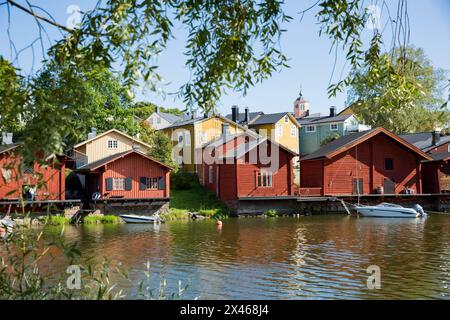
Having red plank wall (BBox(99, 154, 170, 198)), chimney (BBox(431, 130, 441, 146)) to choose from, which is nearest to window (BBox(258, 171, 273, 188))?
red plank wall (BBox(99, 154, 170, 198))

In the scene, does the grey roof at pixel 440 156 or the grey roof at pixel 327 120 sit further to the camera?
the grey roof at pixel 327 120

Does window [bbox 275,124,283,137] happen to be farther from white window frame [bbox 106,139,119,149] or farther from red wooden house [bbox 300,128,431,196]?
white window frame [bbox 106,139,119,149]

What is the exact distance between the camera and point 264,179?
42438mm

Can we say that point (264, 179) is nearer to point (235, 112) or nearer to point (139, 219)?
point (139, 219)

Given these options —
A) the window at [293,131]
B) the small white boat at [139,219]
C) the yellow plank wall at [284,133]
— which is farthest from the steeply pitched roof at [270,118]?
the small white boat at [139,219]

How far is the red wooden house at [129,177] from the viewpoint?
38.1 m

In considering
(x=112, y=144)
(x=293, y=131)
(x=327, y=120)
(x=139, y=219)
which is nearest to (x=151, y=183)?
(x=139, y=219)

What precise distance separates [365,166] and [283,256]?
28.1 metres

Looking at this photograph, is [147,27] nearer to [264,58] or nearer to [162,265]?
[264,58]

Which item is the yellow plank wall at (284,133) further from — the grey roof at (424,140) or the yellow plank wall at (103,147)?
the yellow plank wall at (103,147)

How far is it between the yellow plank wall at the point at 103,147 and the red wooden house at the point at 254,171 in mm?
8637

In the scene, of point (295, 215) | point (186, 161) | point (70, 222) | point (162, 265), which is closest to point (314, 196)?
point (295, 215)

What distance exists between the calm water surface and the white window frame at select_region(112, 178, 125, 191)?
20.2ft
